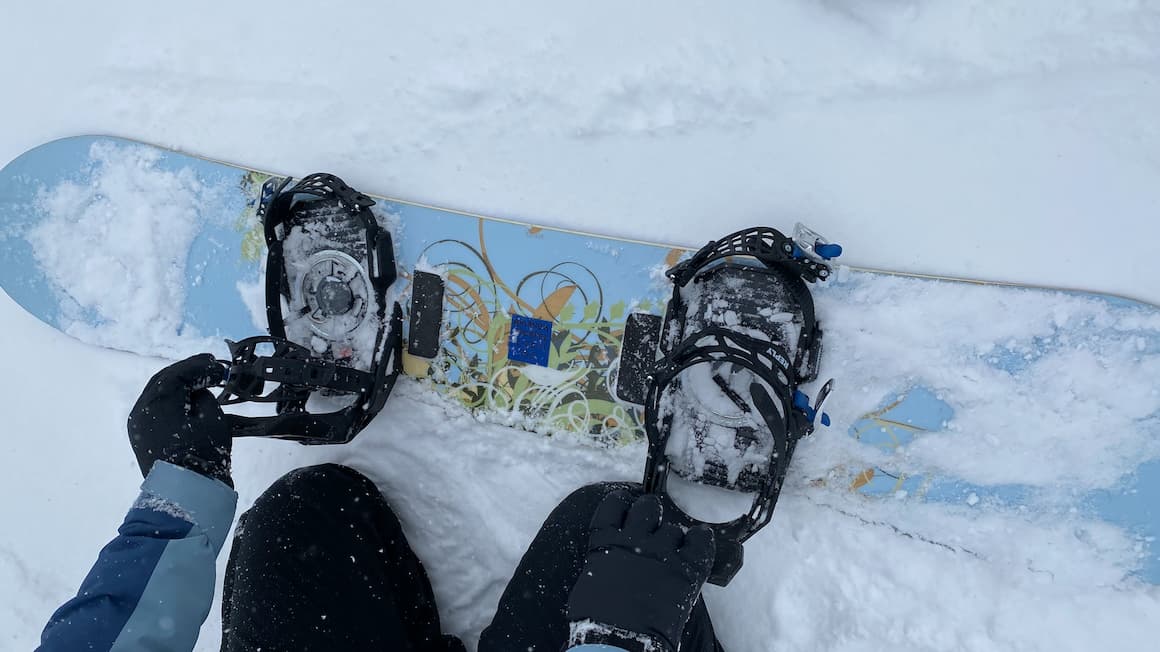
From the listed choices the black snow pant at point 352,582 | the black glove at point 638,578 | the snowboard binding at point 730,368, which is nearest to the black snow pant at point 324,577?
the black snow pant at point 352,582

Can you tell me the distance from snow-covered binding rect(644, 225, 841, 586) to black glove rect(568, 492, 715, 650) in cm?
14

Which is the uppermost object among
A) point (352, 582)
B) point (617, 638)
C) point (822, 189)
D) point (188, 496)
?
point (822, 189)

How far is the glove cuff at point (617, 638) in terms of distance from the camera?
47.4 inches

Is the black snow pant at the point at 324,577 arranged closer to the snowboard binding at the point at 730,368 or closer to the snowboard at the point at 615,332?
the snowboard at the point at 615,332

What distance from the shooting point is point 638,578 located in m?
1.28

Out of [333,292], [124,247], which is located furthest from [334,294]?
[124,247]

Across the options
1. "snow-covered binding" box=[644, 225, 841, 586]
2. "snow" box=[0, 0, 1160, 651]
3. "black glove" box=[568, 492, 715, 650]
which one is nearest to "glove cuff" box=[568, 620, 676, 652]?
"black glove" box=[568, 492, 715, 650]

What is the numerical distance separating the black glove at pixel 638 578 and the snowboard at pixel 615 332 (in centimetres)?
40

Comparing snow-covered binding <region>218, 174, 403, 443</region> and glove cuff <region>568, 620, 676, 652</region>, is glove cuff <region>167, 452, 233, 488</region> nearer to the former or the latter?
snow-covered binding <region>218, 174, 403, 443</region>

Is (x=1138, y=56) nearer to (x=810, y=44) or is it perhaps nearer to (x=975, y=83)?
(x=975, y=83)

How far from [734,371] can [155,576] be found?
126cm

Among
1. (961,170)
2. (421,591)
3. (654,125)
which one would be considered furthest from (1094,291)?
(421,591)

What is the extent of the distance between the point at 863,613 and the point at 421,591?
1.13 meters

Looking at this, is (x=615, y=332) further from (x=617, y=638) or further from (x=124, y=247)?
(x=124, y=247)
